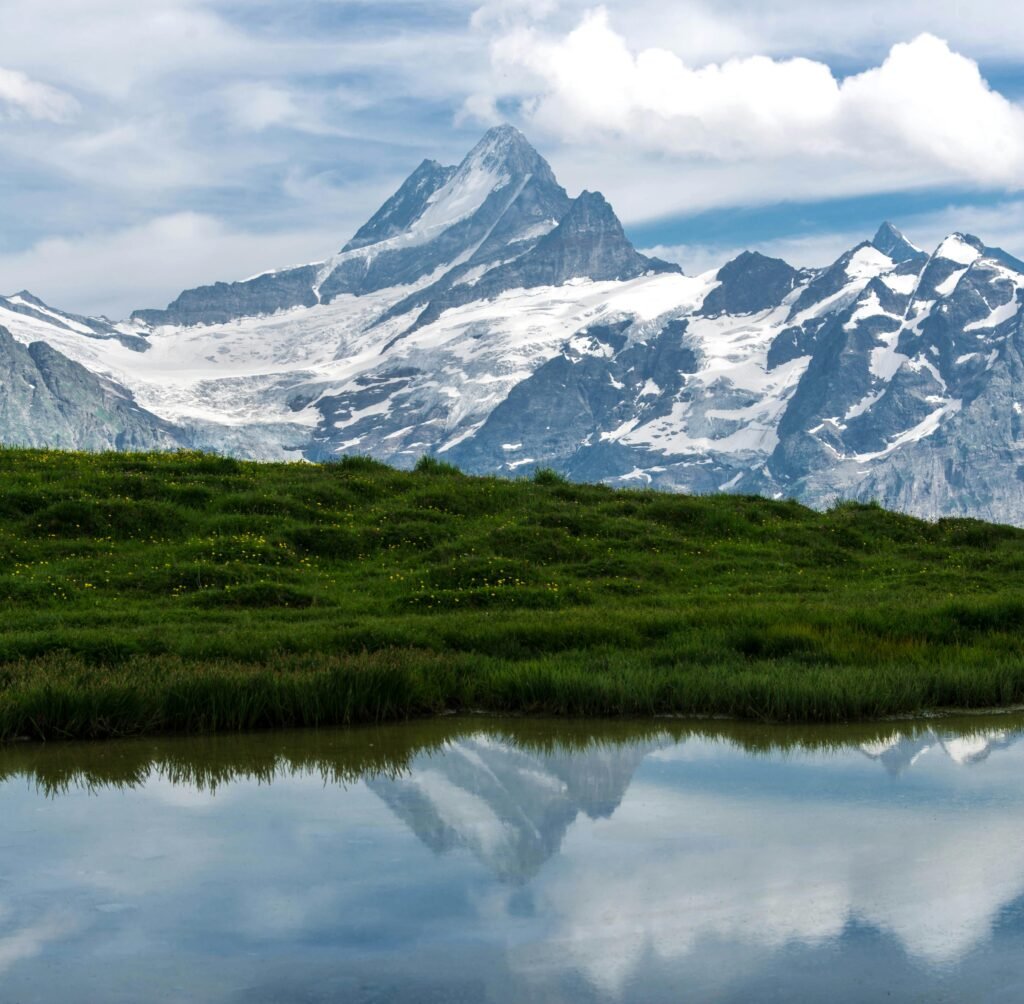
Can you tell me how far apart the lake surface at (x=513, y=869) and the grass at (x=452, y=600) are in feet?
3.73

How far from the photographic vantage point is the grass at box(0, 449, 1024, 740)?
18.5m

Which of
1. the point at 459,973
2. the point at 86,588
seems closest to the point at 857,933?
the point at 459,973

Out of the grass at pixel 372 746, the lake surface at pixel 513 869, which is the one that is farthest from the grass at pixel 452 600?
the lake surface at pixel 513 869

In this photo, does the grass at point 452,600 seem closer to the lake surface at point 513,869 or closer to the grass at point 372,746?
the grass at point 372,746

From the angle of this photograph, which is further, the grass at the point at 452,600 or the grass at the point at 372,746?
the grass at the point at 452,600

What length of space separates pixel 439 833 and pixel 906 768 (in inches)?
232

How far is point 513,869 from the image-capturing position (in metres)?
11.7

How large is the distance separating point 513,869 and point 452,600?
13609mm

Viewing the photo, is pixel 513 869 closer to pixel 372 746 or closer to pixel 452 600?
pixel 372 746

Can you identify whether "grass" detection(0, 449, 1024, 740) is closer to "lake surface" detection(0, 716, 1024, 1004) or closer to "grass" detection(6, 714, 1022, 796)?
"grass" detection(6, 714, 1022, 796)

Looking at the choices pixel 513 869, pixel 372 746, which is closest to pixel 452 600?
pixel 372 746

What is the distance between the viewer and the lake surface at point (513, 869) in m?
9.34

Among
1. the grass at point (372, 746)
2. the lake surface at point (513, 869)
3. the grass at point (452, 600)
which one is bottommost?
the lake surface at point (513, 869)

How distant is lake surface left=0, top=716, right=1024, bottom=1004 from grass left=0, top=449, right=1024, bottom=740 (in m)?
1.14
